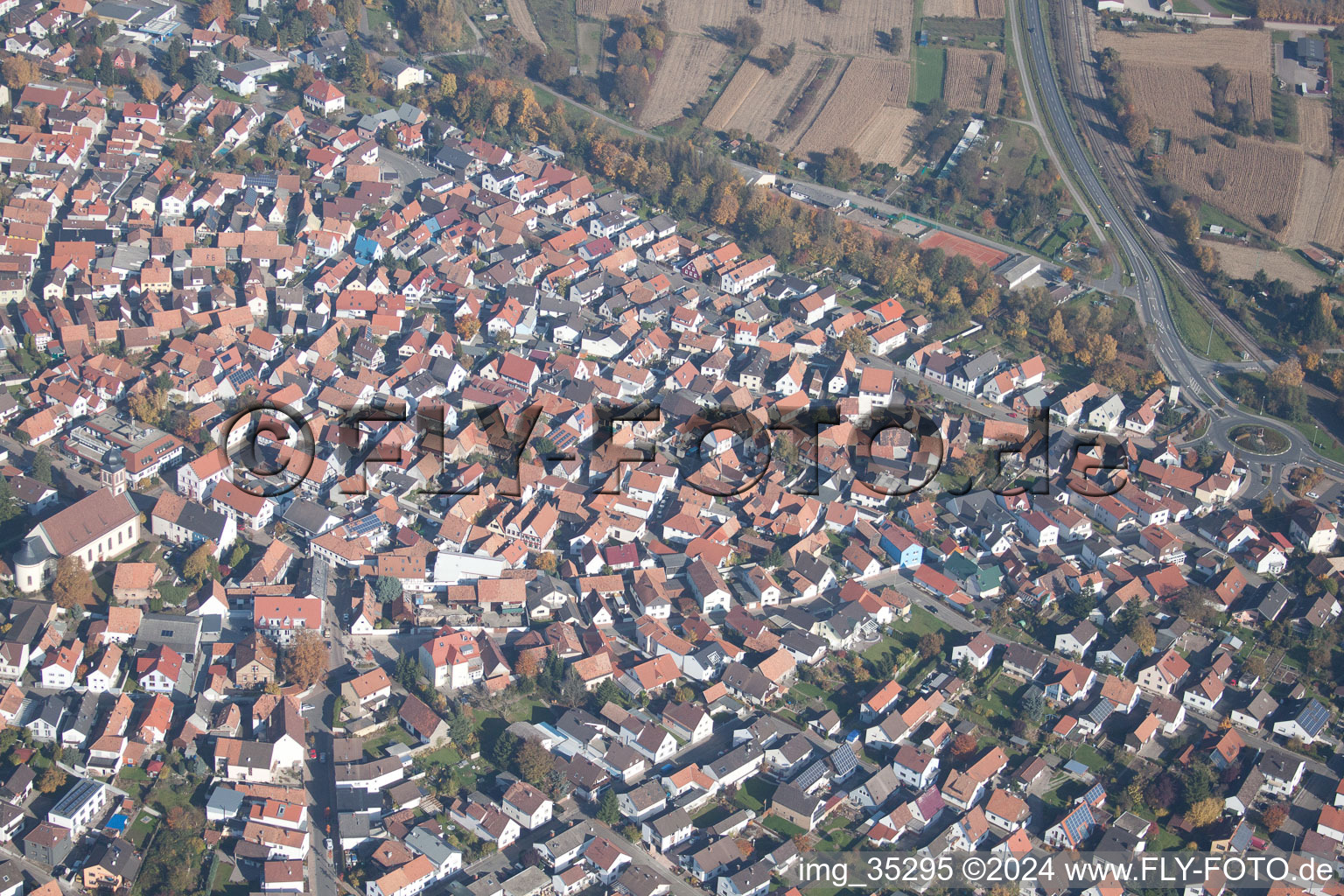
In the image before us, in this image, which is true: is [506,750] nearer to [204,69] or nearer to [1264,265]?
[204,69]

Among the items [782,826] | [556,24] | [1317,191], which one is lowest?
[782,826]

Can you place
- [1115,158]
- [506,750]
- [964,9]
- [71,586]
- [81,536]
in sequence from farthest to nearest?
[964,9]
[1115,158]
[81,536]
[71,586]
[506,750]

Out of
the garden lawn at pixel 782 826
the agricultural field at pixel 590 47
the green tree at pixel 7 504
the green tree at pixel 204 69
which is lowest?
the garden lawn at pixel 782 826

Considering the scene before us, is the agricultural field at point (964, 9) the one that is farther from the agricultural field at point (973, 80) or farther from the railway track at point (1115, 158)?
the agricultural field at point (973, 80)

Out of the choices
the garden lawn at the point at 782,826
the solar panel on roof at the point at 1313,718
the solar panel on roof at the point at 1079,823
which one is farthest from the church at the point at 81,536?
the solar panel on roof at the point at 1313,718

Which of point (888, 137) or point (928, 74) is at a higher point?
point (928, 74)

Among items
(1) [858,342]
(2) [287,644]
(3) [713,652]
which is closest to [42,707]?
(2) [287,644]

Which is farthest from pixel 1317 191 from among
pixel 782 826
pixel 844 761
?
pixel 782 826
